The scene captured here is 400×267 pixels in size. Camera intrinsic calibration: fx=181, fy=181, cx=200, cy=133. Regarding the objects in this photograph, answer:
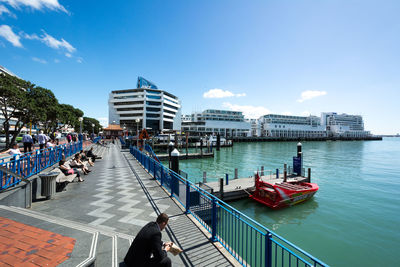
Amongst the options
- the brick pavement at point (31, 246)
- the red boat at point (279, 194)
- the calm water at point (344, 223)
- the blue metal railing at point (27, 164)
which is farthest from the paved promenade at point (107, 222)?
the red boat at point (279, 194)

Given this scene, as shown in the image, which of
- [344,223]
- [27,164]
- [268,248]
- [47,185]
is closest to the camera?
[268,248]

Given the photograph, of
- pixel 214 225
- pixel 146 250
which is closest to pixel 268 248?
pixel 214 225

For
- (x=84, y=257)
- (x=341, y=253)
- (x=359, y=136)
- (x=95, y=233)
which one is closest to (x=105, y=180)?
(x=95, y=233)

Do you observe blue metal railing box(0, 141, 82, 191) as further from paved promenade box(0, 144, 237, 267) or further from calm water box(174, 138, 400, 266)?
calm water box(174, 138, 400, 266)

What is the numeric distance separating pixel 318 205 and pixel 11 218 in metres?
18.0

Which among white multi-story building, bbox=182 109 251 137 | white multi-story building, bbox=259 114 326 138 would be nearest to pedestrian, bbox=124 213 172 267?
white multi-story building, bbox=182 109 251 137

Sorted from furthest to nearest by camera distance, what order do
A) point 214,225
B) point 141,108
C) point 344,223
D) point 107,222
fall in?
point 141,108
point 344,223
point 107,222
point 214,225

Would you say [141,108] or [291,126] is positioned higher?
[141,108]

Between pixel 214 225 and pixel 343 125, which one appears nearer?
pixel 214 225

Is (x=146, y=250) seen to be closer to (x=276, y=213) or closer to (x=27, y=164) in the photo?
(x=27, y=164)

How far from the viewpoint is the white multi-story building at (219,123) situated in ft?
348

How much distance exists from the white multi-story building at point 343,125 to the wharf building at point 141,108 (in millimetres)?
131776

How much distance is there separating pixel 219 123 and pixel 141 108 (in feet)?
151

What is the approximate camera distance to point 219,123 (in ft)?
353
